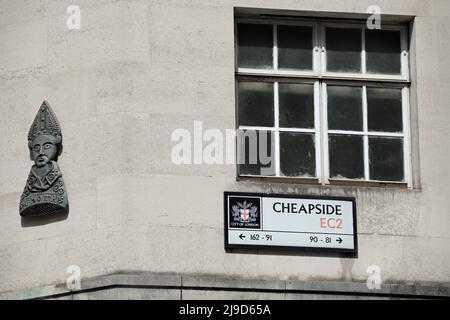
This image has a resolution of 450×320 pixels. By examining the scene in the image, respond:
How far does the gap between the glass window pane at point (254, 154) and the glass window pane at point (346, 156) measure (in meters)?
0.85

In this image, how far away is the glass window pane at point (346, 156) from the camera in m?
22.8

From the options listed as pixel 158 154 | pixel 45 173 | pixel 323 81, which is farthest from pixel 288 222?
pixel 45 173

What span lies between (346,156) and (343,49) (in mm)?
1568

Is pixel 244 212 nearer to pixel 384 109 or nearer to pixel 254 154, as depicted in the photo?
pixel 254 154

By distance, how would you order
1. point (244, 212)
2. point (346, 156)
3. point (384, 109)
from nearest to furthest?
point (244, 212) → point (346, 156) → point (384, 109)

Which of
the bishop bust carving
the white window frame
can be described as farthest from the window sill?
the bishop bust carving

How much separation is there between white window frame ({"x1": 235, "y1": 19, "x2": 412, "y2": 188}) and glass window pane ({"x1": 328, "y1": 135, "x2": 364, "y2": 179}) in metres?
0.06

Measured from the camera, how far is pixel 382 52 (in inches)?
923

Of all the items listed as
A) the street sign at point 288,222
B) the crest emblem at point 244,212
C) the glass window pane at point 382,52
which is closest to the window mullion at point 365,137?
the glass window pane at point 382,52

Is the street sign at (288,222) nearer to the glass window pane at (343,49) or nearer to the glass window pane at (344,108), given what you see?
the glass window pane at (344,108)

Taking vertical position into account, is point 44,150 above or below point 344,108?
below
